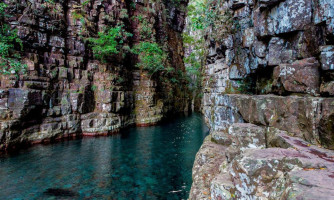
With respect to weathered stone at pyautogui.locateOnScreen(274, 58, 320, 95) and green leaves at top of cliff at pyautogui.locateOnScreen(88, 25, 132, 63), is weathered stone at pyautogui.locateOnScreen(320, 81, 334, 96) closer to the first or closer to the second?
weathered stone at pyautogui.locateOnScreen(274, 58, 320, 95)

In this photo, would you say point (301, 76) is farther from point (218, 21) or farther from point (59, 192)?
point (59, 192)

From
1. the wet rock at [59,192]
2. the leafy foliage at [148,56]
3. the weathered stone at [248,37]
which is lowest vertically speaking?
the wet rock at [59,192]

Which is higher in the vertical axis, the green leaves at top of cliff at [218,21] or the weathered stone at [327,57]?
the green leaves at top of cliff at [218,21]

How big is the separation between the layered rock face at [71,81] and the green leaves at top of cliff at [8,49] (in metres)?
0.42

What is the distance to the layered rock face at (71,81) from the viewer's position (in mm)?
13781

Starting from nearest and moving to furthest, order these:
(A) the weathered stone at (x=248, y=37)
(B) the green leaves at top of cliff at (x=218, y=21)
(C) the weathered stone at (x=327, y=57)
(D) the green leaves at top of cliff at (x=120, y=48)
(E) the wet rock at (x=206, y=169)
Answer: (C) the weathered stone at (x=327, y=57) < (E) the wet rock at (x=206, y=169) < (A) the weathered stone at (x=248, y=37) < (B) the green leaves at top of cliff at (x=218, y=21) < (D) the green leaves at top of cliff at (x=120, y=48)

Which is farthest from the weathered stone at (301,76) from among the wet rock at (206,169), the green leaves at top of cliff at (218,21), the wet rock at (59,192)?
the wet rock at (59,192)

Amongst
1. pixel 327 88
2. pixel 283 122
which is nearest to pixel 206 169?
pixel 283 122

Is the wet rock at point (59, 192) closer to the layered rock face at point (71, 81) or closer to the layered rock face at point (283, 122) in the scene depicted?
the layered rock face at point (283, 122)

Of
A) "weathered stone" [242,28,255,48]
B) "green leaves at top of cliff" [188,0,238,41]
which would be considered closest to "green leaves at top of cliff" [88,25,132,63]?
"green leaves at top of cliff" [188,0,238,41]

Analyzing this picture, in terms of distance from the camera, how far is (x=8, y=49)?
14055 mm

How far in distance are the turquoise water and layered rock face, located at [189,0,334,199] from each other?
3.49 meters

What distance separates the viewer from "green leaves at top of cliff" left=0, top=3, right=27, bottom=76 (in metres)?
13.5

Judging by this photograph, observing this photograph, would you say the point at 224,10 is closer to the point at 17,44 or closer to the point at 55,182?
the point at 55,182
